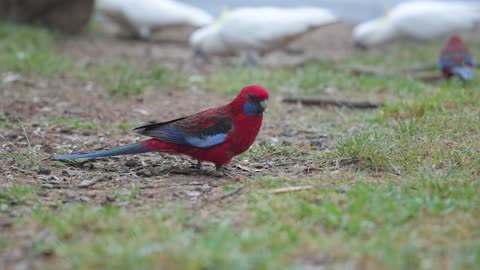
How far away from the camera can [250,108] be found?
3.58 m

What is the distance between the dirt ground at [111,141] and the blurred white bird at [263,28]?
46cm

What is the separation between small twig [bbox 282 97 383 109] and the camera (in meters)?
5.68

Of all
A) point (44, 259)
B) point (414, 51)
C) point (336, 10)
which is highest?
point (336, 10)

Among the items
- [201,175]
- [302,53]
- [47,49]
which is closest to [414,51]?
[302,53]

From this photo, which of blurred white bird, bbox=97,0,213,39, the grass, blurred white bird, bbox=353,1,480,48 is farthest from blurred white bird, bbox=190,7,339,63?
the grass

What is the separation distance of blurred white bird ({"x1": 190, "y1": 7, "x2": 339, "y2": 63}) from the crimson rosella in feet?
5.80

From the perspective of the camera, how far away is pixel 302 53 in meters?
9.98

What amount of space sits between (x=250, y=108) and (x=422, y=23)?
22.6 ft

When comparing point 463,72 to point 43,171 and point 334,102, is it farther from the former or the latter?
point 43,171

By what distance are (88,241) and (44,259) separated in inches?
7.3

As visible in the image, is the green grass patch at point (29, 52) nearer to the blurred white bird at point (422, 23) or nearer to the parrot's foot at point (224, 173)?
the parrot's foot at point (224, 173)

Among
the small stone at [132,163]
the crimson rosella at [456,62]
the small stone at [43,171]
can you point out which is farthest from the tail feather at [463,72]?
the small stone at [43,171]

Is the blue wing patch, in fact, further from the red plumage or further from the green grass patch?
the green grass patch

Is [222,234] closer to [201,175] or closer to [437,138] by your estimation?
[201,175]
